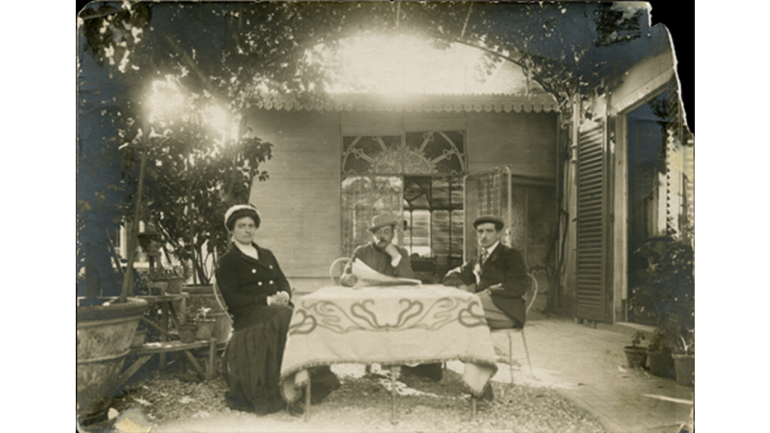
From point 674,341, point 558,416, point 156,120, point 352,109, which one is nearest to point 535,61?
point 352,109

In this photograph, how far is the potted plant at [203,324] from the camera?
3133mm

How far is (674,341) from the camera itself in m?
3.14

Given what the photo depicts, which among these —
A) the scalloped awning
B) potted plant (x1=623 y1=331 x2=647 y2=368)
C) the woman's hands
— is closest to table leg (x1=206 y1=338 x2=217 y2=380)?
the woman's hands

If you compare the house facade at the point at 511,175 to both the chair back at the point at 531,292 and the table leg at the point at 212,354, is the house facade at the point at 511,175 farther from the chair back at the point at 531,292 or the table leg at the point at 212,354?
the table leg at the point at 212,354

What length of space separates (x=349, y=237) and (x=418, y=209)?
0.92m

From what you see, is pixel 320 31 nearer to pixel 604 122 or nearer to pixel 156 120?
pixel 156 120

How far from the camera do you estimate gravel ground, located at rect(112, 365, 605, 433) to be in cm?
297

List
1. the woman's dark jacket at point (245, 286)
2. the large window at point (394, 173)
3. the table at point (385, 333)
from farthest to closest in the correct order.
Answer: the large window at point (394, 173), the woman's dark jacket at point (245, 286), the table at point (385, 333)

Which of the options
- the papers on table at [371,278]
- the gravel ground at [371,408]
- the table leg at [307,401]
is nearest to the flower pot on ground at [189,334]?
the gravel ground at [371,408]

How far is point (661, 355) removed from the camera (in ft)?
10.3

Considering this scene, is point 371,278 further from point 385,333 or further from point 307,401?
point 307,401

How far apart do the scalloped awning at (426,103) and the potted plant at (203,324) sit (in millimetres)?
1373

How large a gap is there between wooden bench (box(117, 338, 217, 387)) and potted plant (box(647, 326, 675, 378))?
2758 mm

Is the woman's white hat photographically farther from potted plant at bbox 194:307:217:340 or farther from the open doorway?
the open doorway
